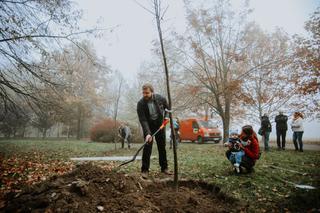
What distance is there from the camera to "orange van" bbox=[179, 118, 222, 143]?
17.7 meters

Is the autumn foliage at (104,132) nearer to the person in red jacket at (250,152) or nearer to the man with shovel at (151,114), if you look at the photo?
the man with shovel at (151,114)

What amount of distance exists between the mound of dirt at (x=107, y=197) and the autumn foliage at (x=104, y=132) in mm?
17086

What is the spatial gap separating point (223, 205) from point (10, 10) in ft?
23.9

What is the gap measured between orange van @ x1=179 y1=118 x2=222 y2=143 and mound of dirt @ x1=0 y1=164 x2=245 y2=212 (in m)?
14.6

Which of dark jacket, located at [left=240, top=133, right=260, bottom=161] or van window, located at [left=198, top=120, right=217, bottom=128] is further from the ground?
van window, located at [left=198, top=120, right=217, bottom=128]

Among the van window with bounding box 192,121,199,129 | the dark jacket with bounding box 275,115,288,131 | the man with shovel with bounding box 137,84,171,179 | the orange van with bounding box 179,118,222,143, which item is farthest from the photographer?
the van window with bounding box 192,121,199,129

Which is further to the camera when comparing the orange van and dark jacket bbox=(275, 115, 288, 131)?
the orange van

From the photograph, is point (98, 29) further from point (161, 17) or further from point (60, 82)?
point (161, 17)

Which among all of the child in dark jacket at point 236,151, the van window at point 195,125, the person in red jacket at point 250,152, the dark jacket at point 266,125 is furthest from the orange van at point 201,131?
the person in red jacket at point 250,152

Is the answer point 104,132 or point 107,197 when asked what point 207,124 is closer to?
point 104,132

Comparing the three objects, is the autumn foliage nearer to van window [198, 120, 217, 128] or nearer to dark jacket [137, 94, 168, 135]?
van window [198, 120, 217, 128]

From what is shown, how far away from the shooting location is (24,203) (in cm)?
252

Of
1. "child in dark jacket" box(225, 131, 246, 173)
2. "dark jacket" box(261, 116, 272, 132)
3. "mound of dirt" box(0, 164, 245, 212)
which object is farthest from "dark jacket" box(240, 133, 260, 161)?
"dark jacket" box(261, 116, 272, 132)

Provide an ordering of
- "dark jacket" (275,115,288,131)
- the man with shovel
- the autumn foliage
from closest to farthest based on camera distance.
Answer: the man with shovel < "dark jacket" (275,115,288,131) < the autumn foliage
